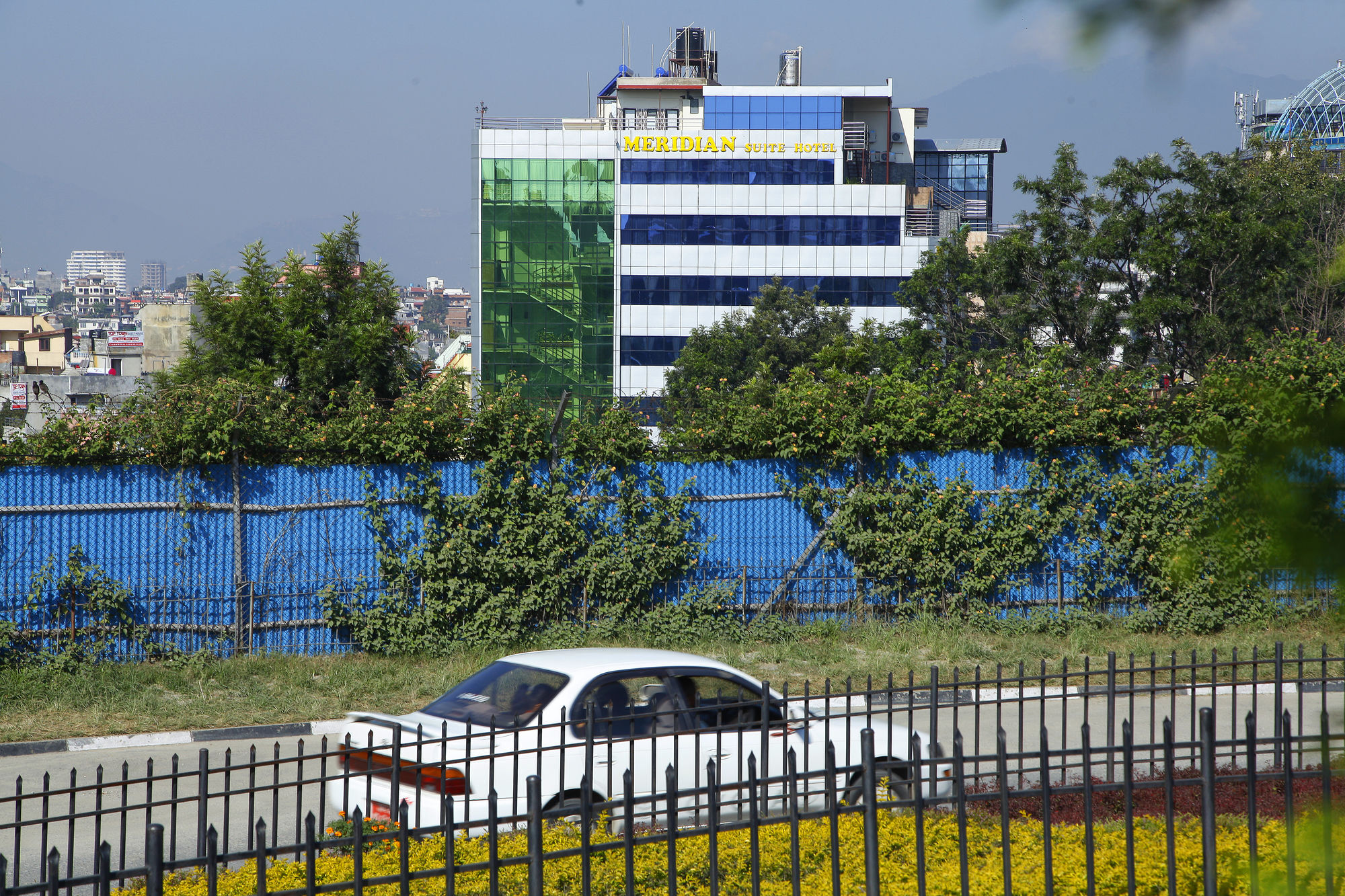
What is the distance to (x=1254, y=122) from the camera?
83.4 m

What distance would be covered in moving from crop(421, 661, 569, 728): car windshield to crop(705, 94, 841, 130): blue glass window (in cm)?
6081

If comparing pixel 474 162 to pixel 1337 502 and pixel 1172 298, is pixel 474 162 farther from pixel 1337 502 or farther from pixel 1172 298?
pixel 1337 502

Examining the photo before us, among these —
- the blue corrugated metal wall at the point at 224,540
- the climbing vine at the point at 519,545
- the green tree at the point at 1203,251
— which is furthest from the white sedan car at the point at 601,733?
the green tree at the point at 1203,251

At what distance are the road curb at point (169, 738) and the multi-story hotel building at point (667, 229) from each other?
5497 cm

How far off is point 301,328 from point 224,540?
378 inches

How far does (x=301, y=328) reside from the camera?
20688 millimetres

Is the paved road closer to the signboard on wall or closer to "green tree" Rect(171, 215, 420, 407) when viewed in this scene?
"green tree" Rect(171, 215, 420, 407)

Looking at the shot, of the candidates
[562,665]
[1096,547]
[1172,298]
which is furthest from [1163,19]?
[1172,298]

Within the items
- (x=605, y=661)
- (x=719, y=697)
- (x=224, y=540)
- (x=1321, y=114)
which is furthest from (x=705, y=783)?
(x=1321, y=114)

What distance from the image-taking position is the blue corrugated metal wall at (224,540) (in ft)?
37.6

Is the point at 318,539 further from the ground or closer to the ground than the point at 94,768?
further from the ground

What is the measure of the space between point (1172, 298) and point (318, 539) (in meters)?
17.6

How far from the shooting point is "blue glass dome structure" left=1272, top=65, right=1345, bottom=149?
67.5m

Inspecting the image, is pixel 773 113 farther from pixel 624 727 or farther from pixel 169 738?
pixel 624 727
